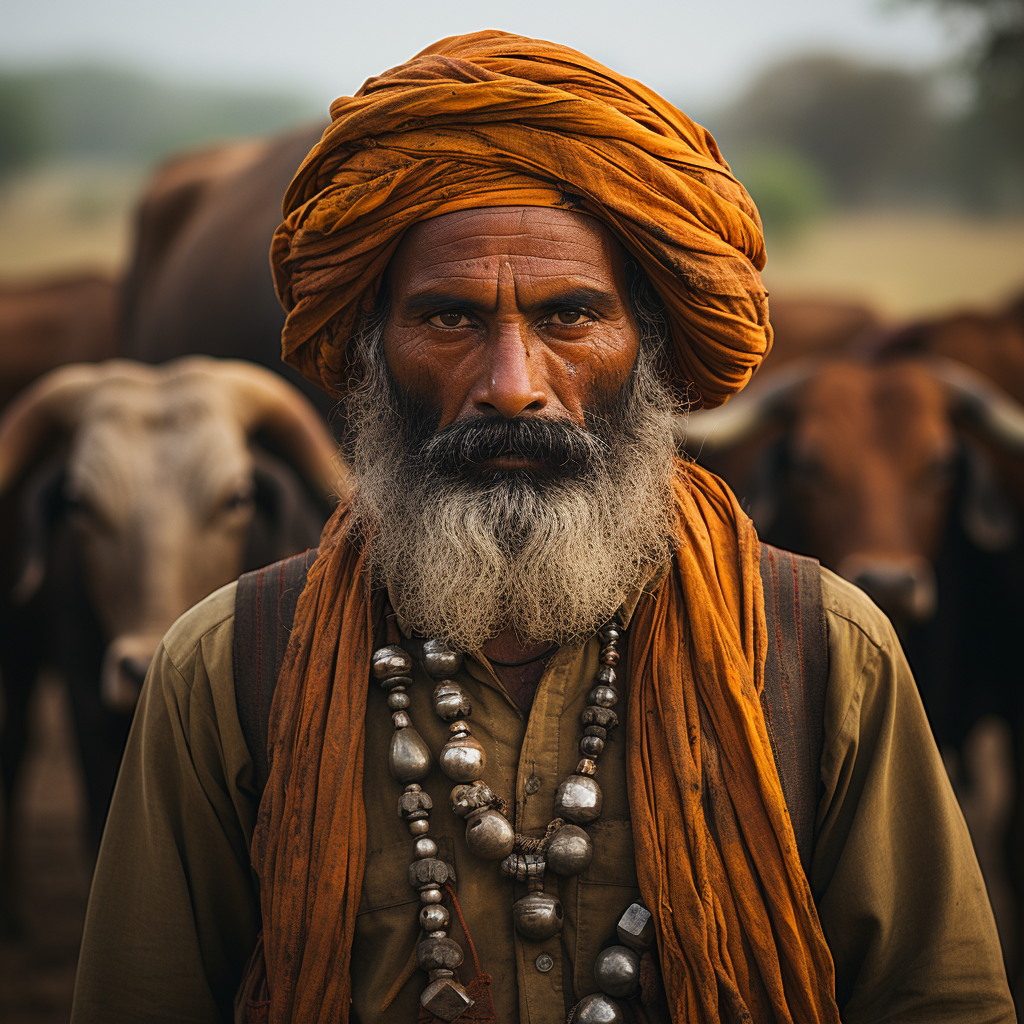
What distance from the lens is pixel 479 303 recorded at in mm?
1574

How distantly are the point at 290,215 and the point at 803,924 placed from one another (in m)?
1.30

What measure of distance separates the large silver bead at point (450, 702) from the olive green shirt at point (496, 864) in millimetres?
27

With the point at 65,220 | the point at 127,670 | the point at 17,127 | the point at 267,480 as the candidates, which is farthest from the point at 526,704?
the point at 17,127

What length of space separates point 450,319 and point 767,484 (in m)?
2.90

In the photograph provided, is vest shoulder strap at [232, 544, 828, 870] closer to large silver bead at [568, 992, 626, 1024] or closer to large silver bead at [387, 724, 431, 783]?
large silver bead at [387, 724, 431, 783]

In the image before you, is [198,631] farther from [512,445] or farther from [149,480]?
[149,480]

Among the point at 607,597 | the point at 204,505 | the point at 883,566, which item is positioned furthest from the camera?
the point at 883,566

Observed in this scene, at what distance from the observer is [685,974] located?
4.72 ft

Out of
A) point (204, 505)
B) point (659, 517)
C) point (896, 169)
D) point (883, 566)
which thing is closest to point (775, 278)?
point (896, 169)

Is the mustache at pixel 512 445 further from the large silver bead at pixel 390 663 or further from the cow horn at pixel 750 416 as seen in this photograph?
the cow horn at pixel 750 416

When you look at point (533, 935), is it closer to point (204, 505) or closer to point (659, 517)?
point (659, 517)

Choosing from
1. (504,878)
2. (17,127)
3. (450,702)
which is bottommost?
(504,878)

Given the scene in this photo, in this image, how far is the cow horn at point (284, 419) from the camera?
143 inches

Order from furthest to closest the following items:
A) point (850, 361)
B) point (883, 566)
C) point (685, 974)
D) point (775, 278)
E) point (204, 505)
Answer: point (775, 278), point (850, 361), point (883, 566), point (204, 505), point (685, 974)
